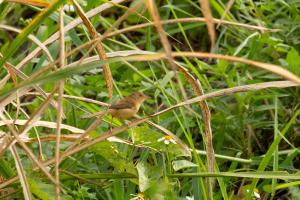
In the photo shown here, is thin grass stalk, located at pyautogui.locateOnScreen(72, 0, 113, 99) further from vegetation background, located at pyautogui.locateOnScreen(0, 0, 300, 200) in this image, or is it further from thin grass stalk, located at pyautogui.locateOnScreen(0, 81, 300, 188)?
thin grass stalk, located at pyautogui.locateOnScreen(0, 81, 300, 188)

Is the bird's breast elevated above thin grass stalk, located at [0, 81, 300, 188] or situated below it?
below

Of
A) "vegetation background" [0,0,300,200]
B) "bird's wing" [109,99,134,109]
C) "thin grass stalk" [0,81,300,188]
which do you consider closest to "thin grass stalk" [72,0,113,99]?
"vegetation background" [0,0,300,200]

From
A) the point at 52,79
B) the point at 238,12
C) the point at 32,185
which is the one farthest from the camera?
the point at 238,12

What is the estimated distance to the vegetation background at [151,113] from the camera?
2.55 m

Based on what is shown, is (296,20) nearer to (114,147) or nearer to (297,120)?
(297,120)

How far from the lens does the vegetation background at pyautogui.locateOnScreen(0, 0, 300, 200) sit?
2551mm

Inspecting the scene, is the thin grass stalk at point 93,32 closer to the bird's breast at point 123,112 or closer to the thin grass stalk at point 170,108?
the bird's breast at point 123,112

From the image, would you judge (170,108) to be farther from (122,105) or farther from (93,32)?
(93,32)

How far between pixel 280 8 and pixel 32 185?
2294 millimetres

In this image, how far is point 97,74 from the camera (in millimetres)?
4340

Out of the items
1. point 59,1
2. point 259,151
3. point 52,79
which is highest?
point 59,1

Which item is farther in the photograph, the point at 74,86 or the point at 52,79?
the point at 74,86

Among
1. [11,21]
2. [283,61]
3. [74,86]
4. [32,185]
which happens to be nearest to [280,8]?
[283,61]

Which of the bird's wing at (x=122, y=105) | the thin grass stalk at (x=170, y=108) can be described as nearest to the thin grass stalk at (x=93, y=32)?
the bird's wing at (x=122, y=105)
